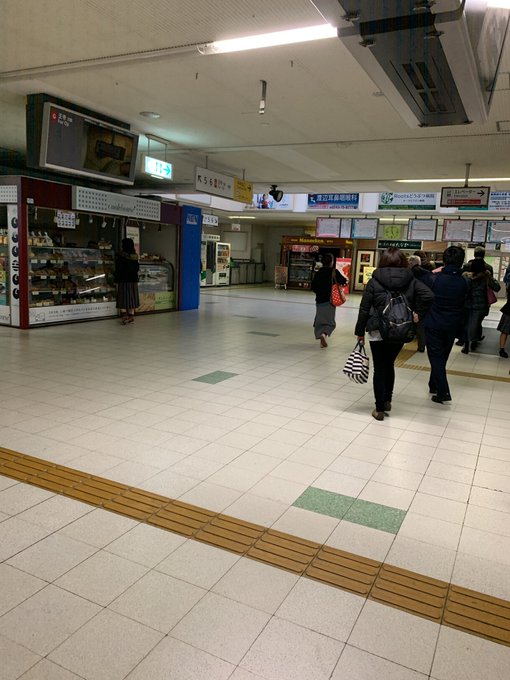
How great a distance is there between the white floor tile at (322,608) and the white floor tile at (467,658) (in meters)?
0.33

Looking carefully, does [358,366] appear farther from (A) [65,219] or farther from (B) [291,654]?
(A) [65,219]

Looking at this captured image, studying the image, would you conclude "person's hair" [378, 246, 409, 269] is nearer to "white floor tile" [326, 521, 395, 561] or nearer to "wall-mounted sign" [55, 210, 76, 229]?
"white floor tile" [326, 521, 395, 561]

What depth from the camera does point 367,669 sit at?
1764mm

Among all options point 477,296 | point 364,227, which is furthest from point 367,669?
point 364,227

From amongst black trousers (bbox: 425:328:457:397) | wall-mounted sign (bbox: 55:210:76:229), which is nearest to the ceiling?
wall-mounted sign (bbox: 55:210:76:229)

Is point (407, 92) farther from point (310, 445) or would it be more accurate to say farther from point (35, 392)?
point (35, 392)

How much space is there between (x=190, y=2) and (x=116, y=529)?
11.9 feet

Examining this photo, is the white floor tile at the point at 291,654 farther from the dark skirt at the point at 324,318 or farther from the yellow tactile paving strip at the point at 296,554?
the dark skirt at the point at 324,318

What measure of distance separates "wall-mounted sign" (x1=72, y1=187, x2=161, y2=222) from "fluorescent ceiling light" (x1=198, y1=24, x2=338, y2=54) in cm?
488

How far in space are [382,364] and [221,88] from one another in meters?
3.49

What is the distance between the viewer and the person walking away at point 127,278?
933cm

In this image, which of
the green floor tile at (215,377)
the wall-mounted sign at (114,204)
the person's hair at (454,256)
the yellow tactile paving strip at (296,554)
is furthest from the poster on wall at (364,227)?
the yellow tactile paving strip at (296,554)

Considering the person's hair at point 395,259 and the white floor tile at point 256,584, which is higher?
the person's hair at point 395,259

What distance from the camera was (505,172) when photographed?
9656mm
